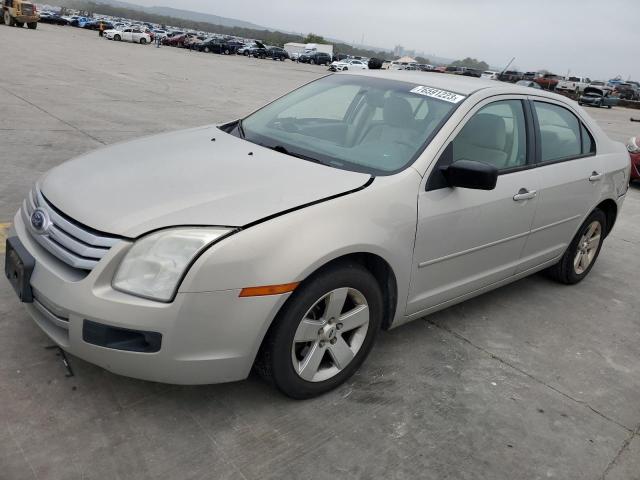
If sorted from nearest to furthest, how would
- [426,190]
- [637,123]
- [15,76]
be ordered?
[426,190] → [15,76] → [637,123]

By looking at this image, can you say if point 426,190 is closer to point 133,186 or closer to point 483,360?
point 483,360

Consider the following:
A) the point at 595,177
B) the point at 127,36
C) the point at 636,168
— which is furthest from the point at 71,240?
the point at 127,36

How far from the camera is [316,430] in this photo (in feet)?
8.53

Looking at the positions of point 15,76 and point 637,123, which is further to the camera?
point 637,123

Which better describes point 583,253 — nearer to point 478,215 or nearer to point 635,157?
point 478,215

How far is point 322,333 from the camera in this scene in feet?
8.83

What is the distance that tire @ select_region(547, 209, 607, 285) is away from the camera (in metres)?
4.50

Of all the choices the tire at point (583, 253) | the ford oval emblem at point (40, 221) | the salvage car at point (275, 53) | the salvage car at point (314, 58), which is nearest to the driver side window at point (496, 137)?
the tire at point (583, 253)

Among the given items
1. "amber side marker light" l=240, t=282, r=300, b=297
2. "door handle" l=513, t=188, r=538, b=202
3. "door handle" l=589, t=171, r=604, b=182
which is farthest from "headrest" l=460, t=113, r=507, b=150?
"amber side marker light" l=240, t=282, r=300, b=297

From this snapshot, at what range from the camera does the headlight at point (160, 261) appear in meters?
2.27

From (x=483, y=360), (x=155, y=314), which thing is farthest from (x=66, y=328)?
(x=483, y=360)

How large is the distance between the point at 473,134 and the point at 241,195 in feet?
5.06

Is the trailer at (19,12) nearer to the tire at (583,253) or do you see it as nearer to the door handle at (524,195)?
the tire at (583,253)

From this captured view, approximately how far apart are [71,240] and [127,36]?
55539mm
